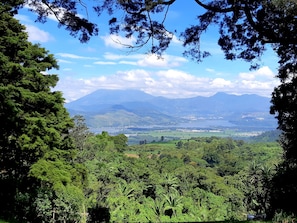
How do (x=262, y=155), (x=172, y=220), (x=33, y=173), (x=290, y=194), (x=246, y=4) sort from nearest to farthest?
(x=246, y=4) < (x=290, y=194) < (x=33, y=173) < (x=172, y=220) < (x=262, y=155)

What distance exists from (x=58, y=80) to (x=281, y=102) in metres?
10.9

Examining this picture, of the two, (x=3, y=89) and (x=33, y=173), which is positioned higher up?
(x=3, y=89)

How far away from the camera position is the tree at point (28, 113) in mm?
12867

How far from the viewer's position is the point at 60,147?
16.2 meters

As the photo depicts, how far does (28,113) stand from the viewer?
1393 centimetres

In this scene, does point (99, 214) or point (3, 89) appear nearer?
point (3, 89)

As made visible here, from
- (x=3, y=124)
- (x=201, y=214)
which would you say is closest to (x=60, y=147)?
(x=3, y=124)

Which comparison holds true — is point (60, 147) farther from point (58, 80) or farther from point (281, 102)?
point (281, 102)

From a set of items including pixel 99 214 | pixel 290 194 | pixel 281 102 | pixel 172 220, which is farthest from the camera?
pixel 172 220

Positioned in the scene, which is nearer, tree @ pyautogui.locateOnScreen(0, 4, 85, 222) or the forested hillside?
tree @ pyautogui.locateOnScreen(0, 4, 85, 222)

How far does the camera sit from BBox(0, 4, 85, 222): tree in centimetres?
1287

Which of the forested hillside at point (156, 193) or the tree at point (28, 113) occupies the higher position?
the tree at point (28, 113)

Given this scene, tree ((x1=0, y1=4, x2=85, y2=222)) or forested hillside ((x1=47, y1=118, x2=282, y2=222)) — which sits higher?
tree ((x1=0, y1=4, x2=85, y2=222))

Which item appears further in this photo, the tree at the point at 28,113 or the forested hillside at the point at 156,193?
the forested hillside at the point at 156,193
